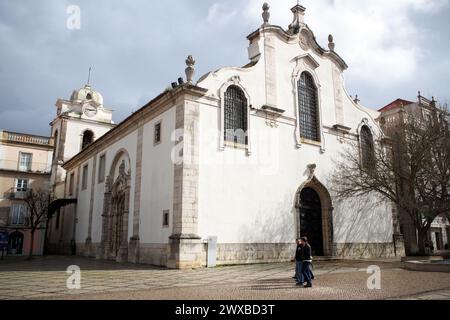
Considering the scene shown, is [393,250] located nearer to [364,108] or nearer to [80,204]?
[364,108]

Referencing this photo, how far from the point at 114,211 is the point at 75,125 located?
1913 cm

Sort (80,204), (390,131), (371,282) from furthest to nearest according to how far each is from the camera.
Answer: (80,204) → (390,131) → (371,282)

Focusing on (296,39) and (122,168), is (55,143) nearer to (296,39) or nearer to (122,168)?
(122,168)

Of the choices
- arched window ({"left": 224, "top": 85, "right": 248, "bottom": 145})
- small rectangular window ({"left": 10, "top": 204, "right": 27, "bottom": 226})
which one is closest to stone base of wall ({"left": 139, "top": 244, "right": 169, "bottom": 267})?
arched window ({"left": 224, "top": 85, "right": 248, "bottom": 145})

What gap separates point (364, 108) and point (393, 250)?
10.2 m

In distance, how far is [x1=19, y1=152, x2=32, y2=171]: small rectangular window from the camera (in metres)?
36.8

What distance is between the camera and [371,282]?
37.7 feet

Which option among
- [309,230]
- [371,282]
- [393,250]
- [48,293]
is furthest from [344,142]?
[48,293]

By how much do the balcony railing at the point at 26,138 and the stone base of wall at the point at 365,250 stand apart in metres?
30.6

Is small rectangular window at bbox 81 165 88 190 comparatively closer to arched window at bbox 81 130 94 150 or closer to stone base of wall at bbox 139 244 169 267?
arched window at bbox 81 130 94 150

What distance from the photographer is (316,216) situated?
75.1 ft

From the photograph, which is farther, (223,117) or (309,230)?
(309,230)

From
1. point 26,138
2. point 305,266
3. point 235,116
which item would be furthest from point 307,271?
point 26,138
